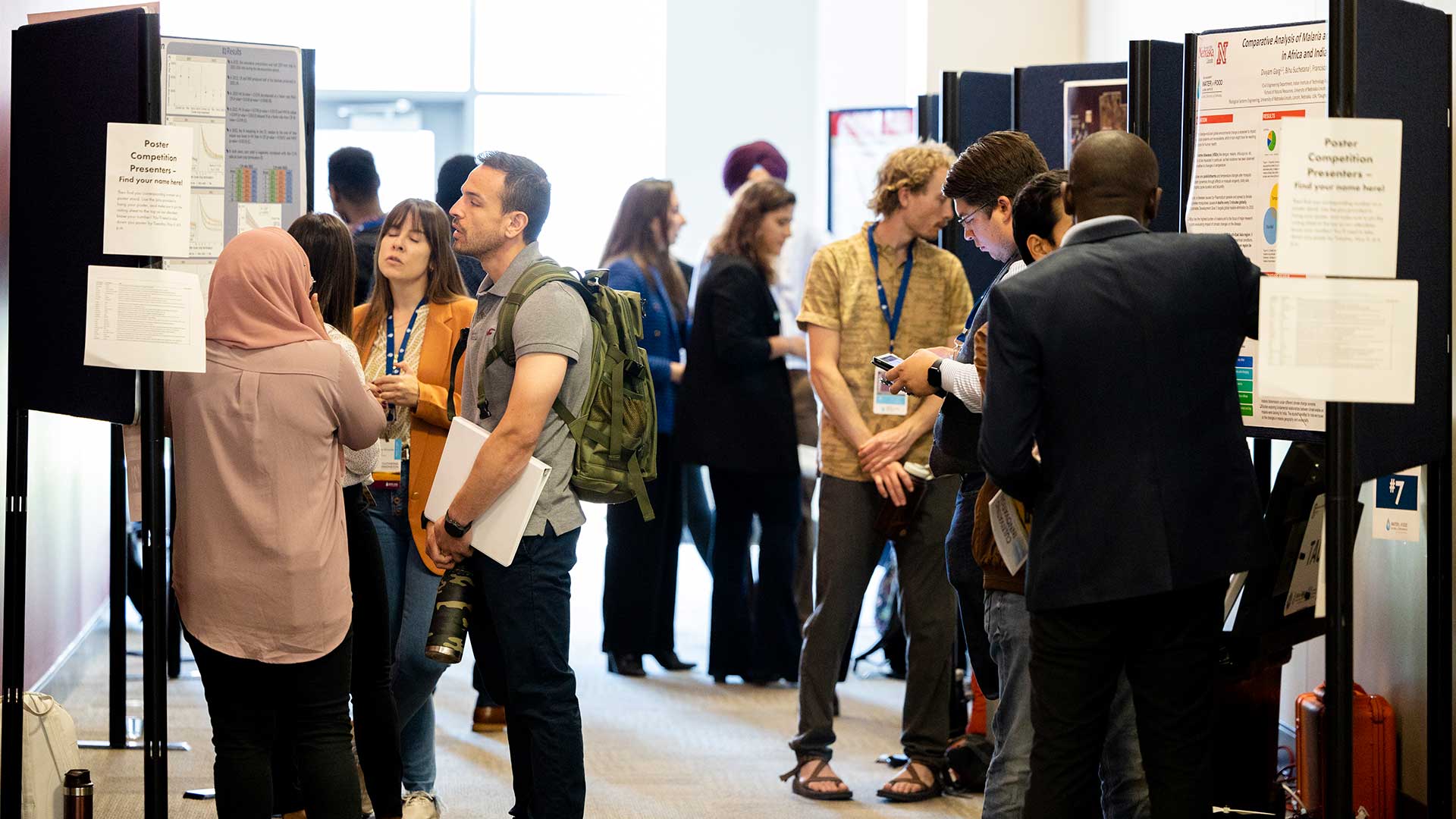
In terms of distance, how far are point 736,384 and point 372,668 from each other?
183 cm

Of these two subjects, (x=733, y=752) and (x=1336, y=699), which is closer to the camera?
(x=1336, y=699)

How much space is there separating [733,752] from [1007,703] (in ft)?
5.35

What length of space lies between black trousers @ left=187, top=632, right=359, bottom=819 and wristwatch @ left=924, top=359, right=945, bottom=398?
1.20 metres

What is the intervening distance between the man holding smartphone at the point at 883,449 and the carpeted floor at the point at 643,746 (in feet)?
0.61

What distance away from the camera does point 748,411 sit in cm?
459

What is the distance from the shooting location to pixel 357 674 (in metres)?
3.07

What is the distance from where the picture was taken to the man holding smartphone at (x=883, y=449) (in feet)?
11.9

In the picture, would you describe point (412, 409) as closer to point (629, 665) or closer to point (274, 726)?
point (274, 726)

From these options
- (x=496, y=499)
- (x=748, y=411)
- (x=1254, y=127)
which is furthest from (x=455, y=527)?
(x=748, y=411)

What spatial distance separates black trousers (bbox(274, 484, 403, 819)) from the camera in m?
3.03

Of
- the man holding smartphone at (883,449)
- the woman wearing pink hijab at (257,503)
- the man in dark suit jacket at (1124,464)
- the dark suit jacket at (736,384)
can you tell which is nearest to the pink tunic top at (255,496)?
the woman wearing pink hijab at (257,503)

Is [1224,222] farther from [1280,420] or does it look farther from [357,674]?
[357,674]

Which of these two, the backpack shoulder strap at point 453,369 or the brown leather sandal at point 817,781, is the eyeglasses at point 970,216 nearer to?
the backpack shoulder strap at point 453,369

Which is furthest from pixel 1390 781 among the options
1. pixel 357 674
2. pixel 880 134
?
pixel 880 134
